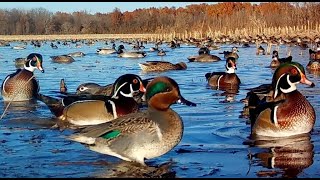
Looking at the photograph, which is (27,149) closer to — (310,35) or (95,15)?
(310,35)

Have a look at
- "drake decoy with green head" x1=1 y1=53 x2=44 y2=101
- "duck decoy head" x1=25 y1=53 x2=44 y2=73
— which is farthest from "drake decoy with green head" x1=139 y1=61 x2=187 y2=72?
"drake decoy with green head" x1=1 y1=53 x2=44 y2=101

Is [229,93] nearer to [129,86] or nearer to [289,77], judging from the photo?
[289,77]

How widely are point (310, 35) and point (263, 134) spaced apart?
40.0 metres

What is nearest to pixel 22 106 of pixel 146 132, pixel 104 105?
pixel 104 105

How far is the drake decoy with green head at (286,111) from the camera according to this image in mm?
7059

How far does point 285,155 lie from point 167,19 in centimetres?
7773

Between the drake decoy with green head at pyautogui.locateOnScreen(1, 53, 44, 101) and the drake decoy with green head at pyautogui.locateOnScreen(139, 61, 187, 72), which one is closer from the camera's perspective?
the drake decoy with green head at pyautogui.locateOnScreen(1, 53, 44, 101)

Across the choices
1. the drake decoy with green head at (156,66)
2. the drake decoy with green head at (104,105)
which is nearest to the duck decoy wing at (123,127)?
the drake decoy with green head at (104,105)

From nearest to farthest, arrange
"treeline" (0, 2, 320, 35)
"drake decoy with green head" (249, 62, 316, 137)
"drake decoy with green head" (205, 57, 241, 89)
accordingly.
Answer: "drake decoy with green head" (249, 62, 316, 137) < "drake decoy with green head" (205, 57, 241, 89) < "treeline" (0, 2, 320, 35)

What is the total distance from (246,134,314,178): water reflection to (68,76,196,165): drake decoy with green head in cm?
93

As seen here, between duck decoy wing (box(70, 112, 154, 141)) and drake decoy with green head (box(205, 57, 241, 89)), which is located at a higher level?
duck decoy wing (box(70, 112, 154, 141))

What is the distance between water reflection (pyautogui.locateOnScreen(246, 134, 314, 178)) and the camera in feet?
17.9

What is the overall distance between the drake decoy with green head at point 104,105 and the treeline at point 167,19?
4339 cm

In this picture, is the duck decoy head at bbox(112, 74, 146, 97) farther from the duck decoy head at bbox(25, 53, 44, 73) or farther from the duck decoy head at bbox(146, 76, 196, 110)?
the duck decoy head at bbox(25, 53, 44, 73)
